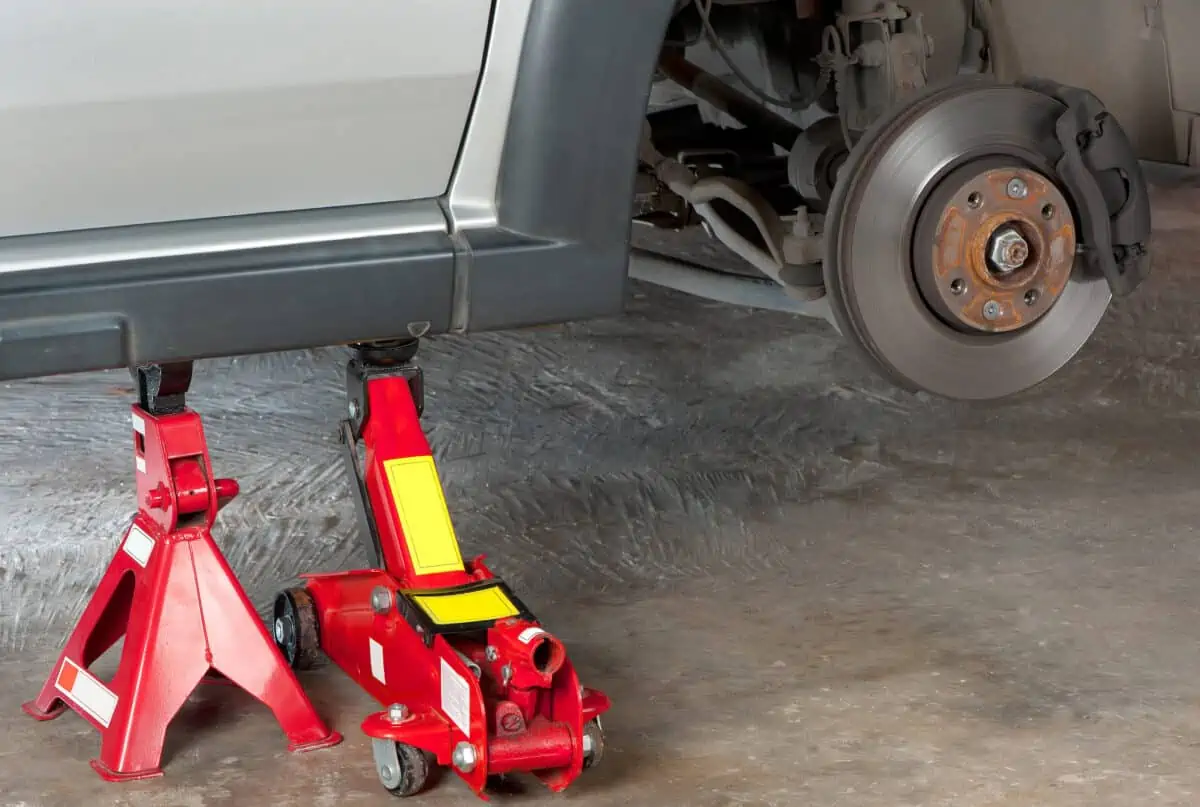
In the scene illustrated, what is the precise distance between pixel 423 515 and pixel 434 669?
0.77 ft

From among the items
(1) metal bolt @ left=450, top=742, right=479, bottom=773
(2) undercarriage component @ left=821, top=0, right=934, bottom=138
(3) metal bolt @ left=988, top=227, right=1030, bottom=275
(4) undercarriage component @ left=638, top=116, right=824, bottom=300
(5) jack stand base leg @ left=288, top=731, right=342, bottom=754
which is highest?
(2) undercarriage component @ left=821, top=0, right=934, bottom=138

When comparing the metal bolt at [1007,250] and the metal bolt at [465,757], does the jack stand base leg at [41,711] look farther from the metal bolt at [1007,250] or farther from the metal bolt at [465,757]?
the metal bolt at [1007,250]

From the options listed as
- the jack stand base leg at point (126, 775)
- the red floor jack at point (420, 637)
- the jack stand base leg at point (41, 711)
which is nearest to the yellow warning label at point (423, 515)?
the red floor jack at point (420, 637)

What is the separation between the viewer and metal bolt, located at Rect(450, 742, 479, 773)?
5.02 feet

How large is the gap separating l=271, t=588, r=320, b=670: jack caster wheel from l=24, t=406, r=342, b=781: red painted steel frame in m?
0.14

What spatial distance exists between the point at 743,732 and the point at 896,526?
75cm

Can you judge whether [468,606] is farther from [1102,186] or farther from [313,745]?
[1102,186]

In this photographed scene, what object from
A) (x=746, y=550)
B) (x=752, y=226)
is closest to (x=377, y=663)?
(x=746, y=550)

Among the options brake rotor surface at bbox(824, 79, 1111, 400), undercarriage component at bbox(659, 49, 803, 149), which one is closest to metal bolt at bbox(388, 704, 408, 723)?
brake rotor surface at bbox(824, 79, 1111, 400)

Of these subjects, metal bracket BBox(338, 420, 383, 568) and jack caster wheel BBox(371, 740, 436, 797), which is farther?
metal bracket BBox(338, 420, 383, 568)

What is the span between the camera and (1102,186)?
2166 mm

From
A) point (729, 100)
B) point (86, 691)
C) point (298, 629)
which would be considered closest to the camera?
point (86, 691)

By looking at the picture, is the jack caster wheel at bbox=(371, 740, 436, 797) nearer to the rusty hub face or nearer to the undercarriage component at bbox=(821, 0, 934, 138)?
the rusty hub face

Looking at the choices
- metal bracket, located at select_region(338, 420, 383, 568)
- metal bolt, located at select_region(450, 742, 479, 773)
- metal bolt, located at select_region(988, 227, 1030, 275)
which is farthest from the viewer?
metal bolt, located at select_region(988, 227, 1030, 275)
